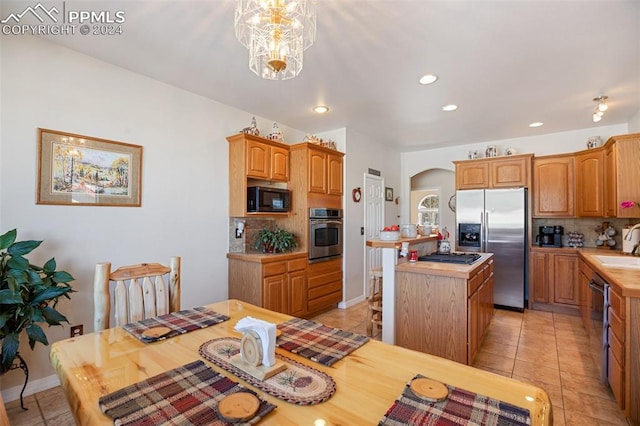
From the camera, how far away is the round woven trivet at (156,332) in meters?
1.35

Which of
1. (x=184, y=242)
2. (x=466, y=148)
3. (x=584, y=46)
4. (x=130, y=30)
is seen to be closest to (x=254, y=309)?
(x=184, y=242)

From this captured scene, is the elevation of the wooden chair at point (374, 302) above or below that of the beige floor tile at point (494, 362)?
above

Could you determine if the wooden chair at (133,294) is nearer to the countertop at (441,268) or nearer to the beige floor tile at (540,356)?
the countertop at (441,268)

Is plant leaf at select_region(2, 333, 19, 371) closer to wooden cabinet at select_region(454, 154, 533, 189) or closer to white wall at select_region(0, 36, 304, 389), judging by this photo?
white wall at select_region(0, 36, 304, 389)

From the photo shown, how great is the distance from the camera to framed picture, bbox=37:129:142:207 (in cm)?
232

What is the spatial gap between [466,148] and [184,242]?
4.83m

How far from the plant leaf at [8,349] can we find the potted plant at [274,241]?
87.6 inches

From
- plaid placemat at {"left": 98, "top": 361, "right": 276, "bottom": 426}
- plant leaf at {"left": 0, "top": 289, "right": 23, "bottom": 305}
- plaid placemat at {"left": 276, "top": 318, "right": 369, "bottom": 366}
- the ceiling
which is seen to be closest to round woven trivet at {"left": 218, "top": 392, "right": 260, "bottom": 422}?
plaid placemat at {"left": 98, "top": 361, "right": 276, "bottom": 426}

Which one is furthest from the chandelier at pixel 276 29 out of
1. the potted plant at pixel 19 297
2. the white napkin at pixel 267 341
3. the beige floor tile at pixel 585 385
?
the beige floor tile at pixel 585 385

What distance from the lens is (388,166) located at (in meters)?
5.63

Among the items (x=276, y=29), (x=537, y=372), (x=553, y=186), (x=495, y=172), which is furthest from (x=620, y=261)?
(x=276, y=29)

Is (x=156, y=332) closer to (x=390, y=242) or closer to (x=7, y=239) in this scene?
(x=7, y=239)

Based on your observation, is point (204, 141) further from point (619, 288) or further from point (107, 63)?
point (619, 288)

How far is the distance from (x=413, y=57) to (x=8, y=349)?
340 cm
